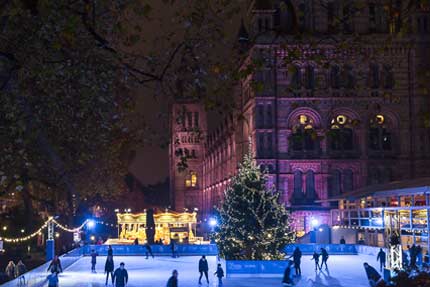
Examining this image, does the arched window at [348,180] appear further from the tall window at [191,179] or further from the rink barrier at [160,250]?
the tall window at [191,179]

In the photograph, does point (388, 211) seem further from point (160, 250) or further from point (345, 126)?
point (345, 126)

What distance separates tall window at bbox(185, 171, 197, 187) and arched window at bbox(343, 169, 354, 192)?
5679 cm

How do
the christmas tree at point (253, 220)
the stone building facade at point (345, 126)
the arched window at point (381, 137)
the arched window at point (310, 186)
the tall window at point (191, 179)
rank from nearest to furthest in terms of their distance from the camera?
the christmas tree at point (253, 220)
the stone building facade at point (345, 126)
the arched window at point (310, 186)
the arched window at point (381, 137)
the tall window at point (191, 179)

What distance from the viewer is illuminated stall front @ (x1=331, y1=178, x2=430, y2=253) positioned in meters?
42.4

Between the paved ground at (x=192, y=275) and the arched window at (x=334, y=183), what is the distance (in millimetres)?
16931

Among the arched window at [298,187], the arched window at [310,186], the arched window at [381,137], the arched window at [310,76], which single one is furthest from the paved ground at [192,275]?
the arched window at [310,76]

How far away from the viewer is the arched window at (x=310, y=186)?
6594 cm

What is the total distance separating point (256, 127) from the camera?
66.6m

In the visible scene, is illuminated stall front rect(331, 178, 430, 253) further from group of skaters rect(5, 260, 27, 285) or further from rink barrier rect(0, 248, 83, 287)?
group of skaters rect(5, 260, 27, 285)

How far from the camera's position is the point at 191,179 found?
123 m

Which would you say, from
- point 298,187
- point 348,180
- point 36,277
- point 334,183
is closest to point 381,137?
point 348,180

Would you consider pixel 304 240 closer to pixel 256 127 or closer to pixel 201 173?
pixel 256 127

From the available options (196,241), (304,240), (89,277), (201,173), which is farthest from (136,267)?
(201,173)

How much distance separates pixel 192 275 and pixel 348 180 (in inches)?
1291
